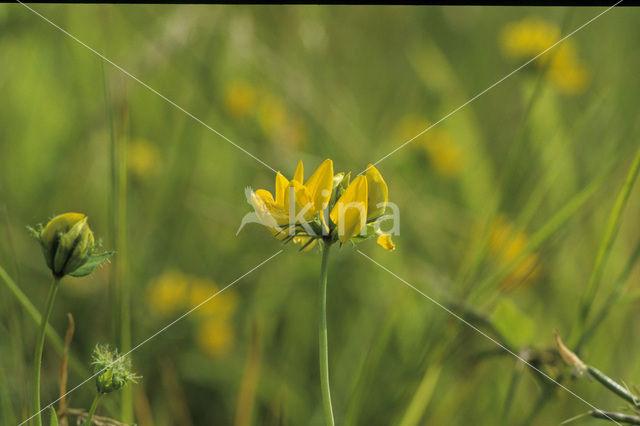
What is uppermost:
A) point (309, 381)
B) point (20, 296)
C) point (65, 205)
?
point (20, 296)

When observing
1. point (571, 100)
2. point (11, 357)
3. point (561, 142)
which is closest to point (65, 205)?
point (11, 357)

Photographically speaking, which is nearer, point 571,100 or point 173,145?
point 173,145

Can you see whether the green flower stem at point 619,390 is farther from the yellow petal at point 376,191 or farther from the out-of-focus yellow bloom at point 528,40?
the out-of-focus yellow bloom at point 528,40

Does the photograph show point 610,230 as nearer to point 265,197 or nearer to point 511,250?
point 265,197

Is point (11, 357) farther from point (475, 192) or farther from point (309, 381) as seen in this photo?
point (475, 192)

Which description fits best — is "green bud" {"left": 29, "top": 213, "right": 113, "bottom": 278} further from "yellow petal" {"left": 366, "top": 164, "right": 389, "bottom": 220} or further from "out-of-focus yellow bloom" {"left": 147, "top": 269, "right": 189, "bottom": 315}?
"out-of-focus yellow bloom" {"left": 147, "top": 269, "right": 189, "bottom": 315}

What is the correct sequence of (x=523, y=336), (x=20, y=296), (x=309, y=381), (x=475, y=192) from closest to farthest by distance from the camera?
(x=20, y=296) → (x=523, y=336) → (x=309, y=381) → (x=475, y=192)

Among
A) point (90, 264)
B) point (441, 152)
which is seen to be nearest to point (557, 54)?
point (441, 152)
